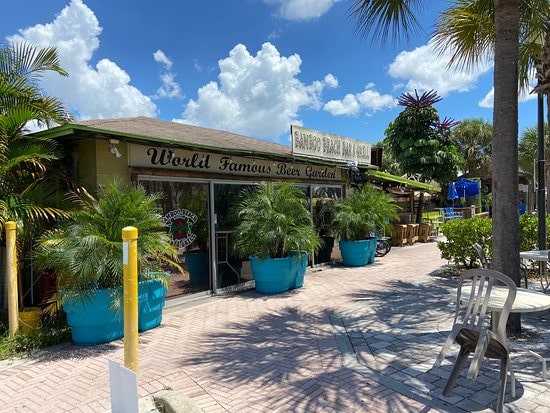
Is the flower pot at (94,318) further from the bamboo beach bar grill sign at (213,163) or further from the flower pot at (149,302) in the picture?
the bamboo beach bar grill sign at (213,163)

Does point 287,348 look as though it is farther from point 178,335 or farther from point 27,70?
point 27,70

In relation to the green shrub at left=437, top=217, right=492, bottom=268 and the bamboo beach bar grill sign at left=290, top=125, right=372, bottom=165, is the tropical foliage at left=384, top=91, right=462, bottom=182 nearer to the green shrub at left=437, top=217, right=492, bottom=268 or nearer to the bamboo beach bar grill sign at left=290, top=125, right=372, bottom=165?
the bamboo beach bar grill sign at left=290, top=125, right=372, bottom=165

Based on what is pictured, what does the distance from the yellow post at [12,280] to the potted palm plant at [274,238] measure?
3.96 meters

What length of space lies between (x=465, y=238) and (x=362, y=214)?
2.68 metres

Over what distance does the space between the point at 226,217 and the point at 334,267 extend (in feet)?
14.0

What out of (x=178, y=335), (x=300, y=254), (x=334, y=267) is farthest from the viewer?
(x=334, y=267)

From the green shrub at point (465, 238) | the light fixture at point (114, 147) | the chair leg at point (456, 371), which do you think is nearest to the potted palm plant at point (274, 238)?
the light fixture at point (114, 147)

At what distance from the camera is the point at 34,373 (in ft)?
15.0

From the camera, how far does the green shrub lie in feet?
31.5

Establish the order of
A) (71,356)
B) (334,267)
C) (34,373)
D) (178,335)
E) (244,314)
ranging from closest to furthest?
(34,373)
(71,356)
(178,335)
(244,314)
(334,267)

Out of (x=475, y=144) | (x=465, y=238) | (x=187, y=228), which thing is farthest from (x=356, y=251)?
(x=475, y=144)

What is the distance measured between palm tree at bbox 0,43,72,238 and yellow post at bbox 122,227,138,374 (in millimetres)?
2961

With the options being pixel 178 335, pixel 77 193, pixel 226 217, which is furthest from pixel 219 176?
pixel 178 335

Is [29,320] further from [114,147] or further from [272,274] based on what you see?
[272,274]
